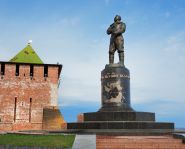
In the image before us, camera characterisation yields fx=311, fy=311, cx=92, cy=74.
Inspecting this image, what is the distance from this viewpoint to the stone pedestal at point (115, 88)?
9.72 m

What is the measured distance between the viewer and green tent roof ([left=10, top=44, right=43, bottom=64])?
2572cm

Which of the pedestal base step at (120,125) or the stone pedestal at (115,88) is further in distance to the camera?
the stone pedestal at (115,88)

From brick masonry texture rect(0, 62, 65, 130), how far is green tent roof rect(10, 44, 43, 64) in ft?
2.80

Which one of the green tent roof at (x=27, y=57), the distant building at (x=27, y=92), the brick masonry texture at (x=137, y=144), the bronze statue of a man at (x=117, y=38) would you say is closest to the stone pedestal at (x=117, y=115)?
the bronze statue of a man at (x=117, y=38)

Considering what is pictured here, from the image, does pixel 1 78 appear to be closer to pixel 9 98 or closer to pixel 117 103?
pixel 9 98

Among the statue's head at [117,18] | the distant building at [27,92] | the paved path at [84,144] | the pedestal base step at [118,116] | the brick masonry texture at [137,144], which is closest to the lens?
the paved path at [84,144]

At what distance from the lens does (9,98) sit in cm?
2466

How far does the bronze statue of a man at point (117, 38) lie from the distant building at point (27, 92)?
46.3ft

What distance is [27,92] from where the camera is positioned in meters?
25.0

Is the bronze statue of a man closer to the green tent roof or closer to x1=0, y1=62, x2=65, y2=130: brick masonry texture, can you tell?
x1=0, y1=62, x2=65, y2=130: brick masonry texture

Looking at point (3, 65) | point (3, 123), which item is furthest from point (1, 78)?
point (3, 123)

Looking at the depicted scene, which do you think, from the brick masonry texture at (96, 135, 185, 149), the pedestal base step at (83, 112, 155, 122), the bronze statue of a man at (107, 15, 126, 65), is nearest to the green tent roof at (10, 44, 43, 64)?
the bronze statue of a man at (107, 15, 126, 65)

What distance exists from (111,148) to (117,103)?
381 centimetres

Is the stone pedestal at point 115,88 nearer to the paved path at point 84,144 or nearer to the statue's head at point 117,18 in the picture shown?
the statue's head at point 117,18
